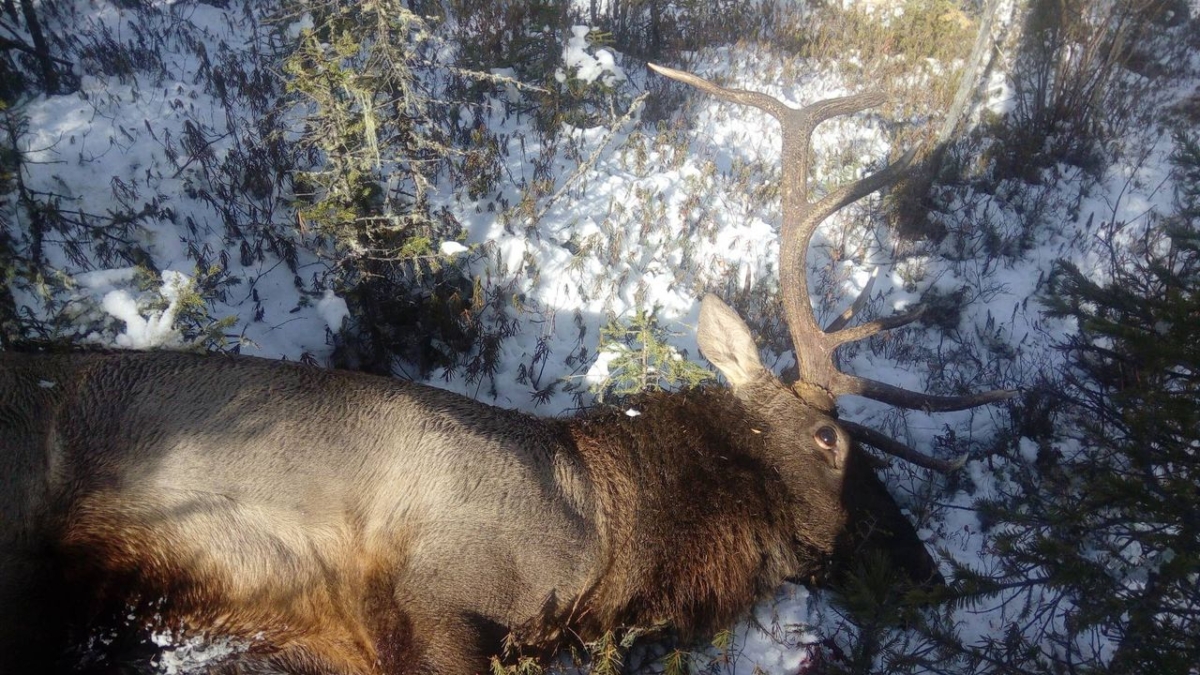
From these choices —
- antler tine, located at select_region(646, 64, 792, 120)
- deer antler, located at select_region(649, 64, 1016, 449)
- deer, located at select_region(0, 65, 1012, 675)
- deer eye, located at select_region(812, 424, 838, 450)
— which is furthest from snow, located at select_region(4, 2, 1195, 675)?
antler tine, located at select_region(646, 64, 792, 120)

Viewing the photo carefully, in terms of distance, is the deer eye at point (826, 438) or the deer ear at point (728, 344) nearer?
the deer eye at point (826, 438)

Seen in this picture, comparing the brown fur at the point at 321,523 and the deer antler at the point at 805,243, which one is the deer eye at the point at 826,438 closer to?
the deer antler at the point at 805,243

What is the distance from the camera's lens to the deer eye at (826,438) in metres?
4.00

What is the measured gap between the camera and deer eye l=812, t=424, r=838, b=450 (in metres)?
4.00

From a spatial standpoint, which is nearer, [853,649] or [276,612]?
[276,612]

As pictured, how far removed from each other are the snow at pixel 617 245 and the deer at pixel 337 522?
1.27ft

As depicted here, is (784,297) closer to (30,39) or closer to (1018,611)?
(1018,611)

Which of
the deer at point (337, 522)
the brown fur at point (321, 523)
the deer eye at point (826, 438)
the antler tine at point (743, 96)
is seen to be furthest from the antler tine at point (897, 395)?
the antler tine at point (743, 96)

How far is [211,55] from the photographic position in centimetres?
790

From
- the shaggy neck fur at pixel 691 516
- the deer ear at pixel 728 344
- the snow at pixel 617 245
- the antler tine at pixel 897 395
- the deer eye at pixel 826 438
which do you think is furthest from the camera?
the snow at pixel 617 245

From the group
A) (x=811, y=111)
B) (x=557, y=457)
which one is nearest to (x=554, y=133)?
(x=811, y=111)

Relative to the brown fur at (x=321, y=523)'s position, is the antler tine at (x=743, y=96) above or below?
above

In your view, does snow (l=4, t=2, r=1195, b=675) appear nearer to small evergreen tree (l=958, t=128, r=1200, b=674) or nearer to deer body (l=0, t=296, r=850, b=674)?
deer body (l=0, t=296, r=850, b=674)

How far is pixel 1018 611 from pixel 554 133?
19.0 ft
